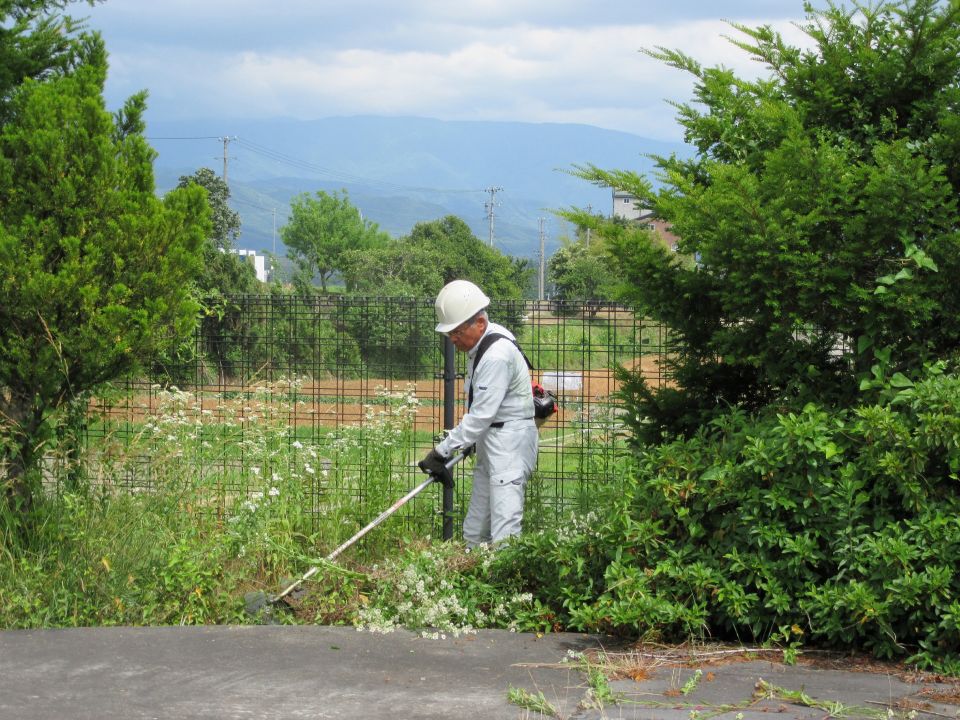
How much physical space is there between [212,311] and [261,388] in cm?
112

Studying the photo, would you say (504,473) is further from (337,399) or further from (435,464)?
(337,399)

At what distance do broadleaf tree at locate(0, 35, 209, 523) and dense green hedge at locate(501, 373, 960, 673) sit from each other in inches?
113

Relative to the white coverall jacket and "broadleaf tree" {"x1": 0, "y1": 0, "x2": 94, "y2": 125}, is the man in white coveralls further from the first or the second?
"broadleaf tree" {"x1": 0, "y1": 0, "x2": 94, "y2": 125}

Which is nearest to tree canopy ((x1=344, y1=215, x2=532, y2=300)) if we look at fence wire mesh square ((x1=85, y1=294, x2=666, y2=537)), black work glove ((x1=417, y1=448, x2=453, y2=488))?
fence wire mesh square ((x1=85, y1=294, x2=666, y2=537))

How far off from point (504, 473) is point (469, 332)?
0.91 metres

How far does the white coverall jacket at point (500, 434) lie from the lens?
648cm

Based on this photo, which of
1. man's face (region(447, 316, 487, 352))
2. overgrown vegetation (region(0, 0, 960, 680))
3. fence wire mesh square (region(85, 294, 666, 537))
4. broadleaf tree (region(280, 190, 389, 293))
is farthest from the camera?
broadleaf tree (region(280, 190, 389, 293))

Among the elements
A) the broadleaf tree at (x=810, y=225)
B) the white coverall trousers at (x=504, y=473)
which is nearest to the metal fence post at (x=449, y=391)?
the white coverall trousers at (x=504, y=473)

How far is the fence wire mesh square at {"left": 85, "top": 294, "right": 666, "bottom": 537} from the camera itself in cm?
721

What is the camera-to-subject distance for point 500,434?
6.66m

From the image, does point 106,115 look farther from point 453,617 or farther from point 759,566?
point 759,566

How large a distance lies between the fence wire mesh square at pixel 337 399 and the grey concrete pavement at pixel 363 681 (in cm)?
163

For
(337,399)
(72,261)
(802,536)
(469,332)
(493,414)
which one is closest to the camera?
(802,536)

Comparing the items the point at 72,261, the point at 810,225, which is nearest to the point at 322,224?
the point at 72,261
